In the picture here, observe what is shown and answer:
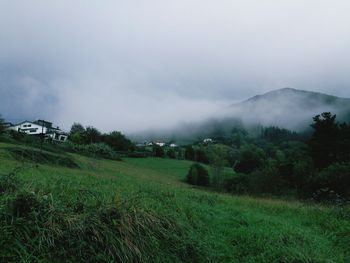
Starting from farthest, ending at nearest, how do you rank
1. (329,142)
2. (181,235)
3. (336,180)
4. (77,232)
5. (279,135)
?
1. (279,135)
2. (329,142)
3. (336,180)
4. (181,235)
5. (77,232)

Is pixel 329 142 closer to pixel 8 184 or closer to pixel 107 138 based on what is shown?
pixel 8 184

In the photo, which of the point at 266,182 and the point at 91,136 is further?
the point at 91,136

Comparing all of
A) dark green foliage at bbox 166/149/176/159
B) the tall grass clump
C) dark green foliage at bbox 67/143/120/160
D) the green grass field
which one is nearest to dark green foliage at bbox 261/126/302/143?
dark green foliage at bbox 166/149/176/159

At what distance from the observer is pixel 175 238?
6.16 m

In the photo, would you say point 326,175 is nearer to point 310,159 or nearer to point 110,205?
point 310,159

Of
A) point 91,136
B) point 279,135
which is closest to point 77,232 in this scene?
point 91,136

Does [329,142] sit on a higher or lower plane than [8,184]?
higher

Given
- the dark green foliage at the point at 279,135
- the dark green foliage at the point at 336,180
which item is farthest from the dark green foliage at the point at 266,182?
the dark green foliage at the point at 279,135

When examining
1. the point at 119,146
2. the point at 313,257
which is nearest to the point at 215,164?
the point at 119,146

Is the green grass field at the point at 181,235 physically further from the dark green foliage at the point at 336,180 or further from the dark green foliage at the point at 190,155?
the dark green foliage at the point at 190,155

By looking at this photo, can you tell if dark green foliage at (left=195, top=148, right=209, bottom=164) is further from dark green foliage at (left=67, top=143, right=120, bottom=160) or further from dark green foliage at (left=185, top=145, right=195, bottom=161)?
dark green foliage at (left=67, top=143, right=120, bottom=160)

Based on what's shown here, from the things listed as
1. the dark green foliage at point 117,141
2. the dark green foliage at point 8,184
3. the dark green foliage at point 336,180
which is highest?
the dark green foliage at point 117,141

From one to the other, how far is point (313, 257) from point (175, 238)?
248 cm

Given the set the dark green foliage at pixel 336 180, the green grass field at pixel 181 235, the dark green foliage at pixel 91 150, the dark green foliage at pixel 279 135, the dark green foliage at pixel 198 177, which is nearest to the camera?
the green grass field at pixel 181 235
